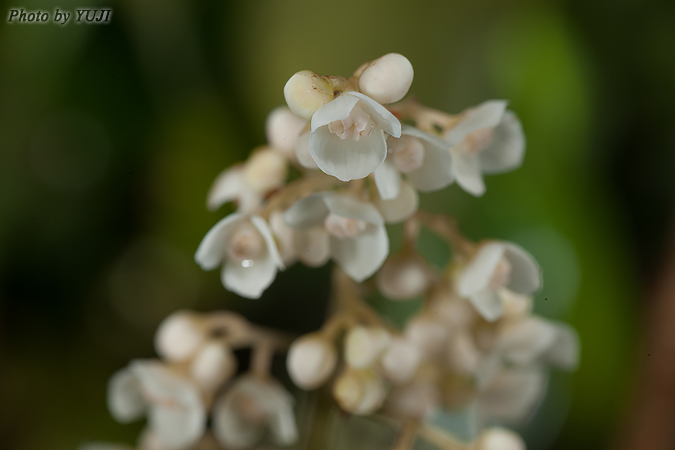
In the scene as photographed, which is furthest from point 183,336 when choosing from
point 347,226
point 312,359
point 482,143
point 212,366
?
point 482,143

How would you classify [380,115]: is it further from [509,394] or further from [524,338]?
[509,394]

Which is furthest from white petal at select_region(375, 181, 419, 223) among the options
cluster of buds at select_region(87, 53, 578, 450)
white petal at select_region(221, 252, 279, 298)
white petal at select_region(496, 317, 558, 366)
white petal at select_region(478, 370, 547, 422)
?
white petal at select_region(478, 370, 547, 422)

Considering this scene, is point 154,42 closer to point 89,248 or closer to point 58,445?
point 89,248

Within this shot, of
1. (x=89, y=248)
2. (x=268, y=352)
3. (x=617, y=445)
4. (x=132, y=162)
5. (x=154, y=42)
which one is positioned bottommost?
(x=617, y=445)

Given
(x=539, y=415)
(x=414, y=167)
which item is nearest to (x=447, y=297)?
(x=414, y=167)

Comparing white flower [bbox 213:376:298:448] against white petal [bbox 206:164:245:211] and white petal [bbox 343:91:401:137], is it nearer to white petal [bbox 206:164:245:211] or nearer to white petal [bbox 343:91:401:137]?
white petal [bbox 206:164:245:211]

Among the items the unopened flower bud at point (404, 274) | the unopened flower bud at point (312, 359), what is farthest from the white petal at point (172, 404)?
the unopened flower bud at point (404, 274)
